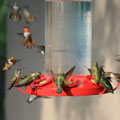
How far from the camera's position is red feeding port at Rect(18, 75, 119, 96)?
1453mm

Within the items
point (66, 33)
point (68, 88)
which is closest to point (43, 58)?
point (66, 33)

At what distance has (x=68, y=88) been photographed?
1460mm

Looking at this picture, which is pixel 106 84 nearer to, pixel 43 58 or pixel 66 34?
pixel 66 34

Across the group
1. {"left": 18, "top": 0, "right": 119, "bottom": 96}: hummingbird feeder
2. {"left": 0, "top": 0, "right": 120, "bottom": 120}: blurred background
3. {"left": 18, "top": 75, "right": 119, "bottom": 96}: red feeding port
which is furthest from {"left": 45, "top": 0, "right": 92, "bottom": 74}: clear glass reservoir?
{"left": 0, "top": 0, "right": 120, "bottom": 120}: blurred background

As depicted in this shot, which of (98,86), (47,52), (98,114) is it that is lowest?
(98,114)

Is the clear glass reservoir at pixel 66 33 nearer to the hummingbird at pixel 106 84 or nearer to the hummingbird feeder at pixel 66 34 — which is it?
the hummingbird feeder at pixel 66 34

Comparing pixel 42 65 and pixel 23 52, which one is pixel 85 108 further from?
pixel 23 52

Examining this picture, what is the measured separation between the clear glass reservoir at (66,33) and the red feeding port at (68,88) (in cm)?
31

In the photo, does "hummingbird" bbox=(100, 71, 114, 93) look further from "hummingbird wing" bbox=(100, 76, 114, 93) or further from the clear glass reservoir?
the clear glass reservoir

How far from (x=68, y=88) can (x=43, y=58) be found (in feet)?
4.51

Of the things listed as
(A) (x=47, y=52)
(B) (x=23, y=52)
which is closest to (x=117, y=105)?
(B) (x=23, y=52)

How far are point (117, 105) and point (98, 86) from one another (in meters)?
1.42

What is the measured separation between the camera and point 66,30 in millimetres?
1823

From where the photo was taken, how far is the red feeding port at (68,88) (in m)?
1.45
